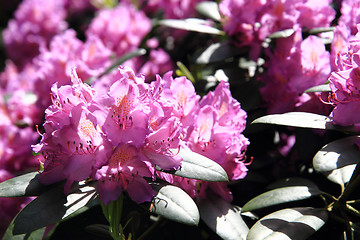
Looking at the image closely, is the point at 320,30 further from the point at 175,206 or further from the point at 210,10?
the point at 175,206

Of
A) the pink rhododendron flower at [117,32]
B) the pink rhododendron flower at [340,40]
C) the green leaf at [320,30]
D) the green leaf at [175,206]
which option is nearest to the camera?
the green leaf at [175,206]

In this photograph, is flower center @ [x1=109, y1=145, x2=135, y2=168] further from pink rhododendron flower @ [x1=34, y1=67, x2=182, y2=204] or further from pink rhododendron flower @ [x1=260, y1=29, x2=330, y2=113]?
pink rhododendron flower @ [x1=260, y1=29, x2=330, y2=113]

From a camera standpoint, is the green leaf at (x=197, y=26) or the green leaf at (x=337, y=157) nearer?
the green leaf at (x=337, y=157)

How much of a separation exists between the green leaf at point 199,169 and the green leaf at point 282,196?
128mm

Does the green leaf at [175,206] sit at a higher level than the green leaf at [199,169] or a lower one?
lower

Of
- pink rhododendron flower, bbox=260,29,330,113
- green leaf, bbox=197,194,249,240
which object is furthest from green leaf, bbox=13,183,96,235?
pink rhododendron flower, bbox=260,29,330,113

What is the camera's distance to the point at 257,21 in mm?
1319

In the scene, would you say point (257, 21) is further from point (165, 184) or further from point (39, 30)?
point (39, 30)

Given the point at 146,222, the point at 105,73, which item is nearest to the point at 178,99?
the point at 146,222

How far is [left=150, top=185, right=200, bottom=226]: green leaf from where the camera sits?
0.84 metres

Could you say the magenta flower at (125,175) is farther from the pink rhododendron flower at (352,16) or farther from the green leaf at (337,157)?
the pink rhododendron flower at (352,16)

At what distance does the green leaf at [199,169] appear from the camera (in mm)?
887

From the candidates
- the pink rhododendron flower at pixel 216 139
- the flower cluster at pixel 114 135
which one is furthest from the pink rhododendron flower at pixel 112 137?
the pink rhododendron flower at pixel 216 139

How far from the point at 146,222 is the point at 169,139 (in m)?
0.30
